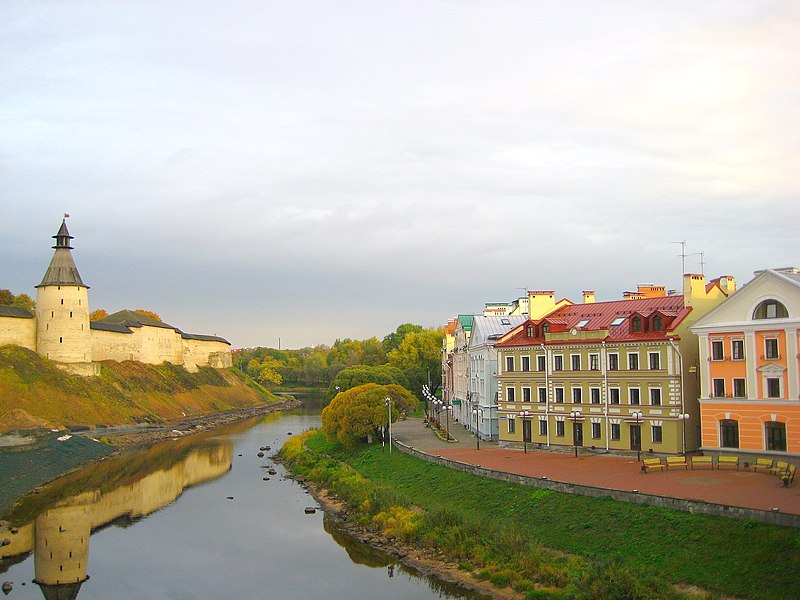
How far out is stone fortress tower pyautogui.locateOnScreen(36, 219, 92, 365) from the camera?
79562 millimetres

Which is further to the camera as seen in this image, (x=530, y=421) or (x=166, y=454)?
(x=166, y=454)

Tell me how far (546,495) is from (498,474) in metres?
3.90

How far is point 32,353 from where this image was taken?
77.6 meters

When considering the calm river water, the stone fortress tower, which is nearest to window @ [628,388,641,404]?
the calm river water

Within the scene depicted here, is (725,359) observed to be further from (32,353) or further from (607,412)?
(32,353)

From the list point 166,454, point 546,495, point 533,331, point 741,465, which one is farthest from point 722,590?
point 166,454

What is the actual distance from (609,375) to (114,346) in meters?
73.8

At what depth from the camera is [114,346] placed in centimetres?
9438

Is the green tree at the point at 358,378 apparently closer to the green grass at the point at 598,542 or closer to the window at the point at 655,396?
the green grass at the point at 598,542

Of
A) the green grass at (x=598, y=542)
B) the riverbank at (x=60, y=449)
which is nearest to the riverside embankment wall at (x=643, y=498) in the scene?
the green grass at (x=598, y=542)

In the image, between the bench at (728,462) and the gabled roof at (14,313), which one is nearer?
the bench at (728,462)

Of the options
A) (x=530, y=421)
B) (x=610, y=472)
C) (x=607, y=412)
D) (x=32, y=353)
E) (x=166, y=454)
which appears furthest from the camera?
(x=32, y=353)

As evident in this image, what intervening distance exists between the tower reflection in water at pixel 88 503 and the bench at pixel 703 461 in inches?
1010

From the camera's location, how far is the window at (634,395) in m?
37.4
